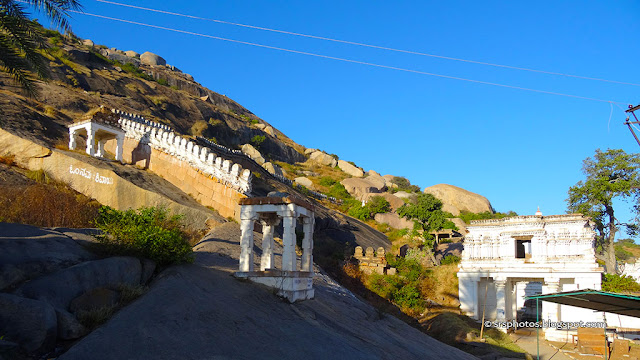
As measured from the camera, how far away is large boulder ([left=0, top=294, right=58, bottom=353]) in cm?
611

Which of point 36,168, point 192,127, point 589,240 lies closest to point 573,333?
point 589,240

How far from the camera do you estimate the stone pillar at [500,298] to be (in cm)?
2775

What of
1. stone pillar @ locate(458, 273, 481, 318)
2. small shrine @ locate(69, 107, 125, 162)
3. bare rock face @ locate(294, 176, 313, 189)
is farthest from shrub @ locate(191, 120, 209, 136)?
stone pillar @ locate(458, 273, 481, 318)

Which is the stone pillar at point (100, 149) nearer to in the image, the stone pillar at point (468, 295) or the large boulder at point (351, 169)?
the stone pillar at point (468, 295)

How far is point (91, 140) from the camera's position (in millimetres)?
22547

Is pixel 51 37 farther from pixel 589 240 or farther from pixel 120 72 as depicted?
pixel 589 240

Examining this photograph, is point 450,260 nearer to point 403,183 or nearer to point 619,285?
point 619,285

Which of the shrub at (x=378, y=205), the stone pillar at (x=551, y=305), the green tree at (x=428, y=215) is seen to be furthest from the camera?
the shrub at (x=378, y=205)

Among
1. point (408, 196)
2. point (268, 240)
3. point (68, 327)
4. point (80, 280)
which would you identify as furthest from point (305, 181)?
point (68, 327)

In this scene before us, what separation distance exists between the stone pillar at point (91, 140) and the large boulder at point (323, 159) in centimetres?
5779

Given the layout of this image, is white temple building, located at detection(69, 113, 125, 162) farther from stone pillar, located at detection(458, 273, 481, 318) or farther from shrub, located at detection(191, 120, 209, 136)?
shrub, located at detection(191, 120, 209, 136)

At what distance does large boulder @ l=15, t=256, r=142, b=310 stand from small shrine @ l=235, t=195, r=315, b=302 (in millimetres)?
2712

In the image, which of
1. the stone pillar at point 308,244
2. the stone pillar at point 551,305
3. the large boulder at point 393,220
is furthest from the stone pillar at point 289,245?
the large boulder at point 393,220

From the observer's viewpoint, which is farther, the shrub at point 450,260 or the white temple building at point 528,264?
the shrub at point 450,260
